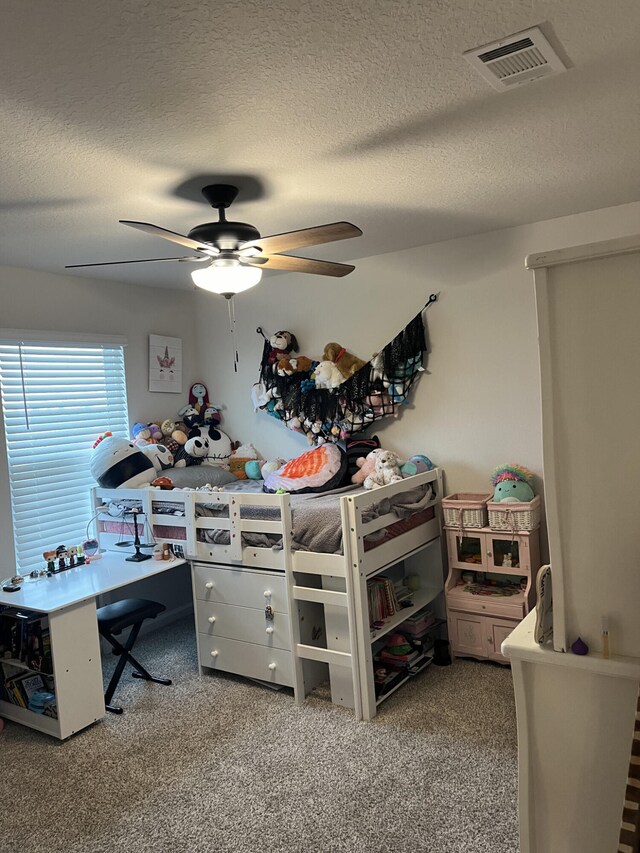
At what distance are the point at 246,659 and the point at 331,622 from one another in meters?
0.57

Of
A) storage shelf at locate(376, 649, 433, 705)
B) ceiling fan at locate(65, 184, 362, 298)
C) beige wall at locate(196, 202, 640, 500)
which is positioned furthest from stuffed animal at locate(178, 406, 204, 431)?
storage shelf at locate(376, 649, 433, 705)

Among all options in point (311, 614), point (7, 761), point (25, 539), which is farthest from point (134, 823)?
point (25, 539)

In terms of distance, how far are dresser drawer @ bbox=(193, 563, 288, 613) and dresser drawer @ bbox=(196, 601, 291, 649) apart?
0.04 metres

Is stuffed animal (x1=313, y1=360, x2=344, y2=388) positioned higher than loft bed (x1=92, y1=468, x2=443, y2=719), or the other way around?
stuffed animal (x1=313, y1=360, x2=344, y2=388)

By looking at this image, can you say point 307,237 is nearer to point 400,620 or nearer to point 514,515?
point 514,515

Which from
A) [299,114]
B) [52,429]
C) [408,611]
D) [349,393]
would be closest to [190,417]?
[52,429]

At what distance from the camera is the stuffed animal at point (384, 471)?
3.51 metres

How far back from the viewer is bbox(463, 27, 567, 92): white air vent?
1.51 m

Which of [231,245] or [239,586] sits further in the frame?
[239,586]

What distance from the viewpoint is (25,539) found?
352 cm

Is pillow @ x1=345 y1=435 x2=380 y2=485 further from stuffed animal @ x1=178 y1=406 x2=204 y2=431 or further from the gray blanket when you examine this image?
stuffed animal @ x1=178 y1=406 x2=204 y2=431

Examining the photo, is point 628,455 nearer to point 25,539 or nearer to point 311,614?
point 311,614

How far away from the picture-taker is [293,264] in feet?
8.41

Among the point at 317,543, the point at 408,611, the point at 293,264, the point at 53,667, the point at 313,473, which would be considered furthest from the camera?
the point at 313,473
